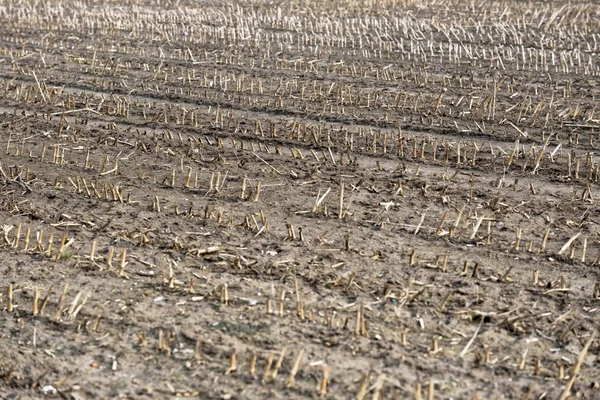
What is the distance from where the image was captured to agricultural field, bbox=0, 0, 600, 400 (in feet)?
16.5

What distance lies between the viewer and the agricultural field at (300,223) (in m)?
5.02

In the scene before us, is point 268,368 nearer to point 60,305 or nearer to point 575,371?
point 60,305

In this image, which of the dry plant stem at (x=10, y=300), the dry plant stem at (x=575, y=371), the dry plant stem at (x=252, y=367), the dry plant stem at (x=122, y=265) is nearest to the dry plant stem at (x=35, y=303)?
the dry plant stem at (x=10, y=300)

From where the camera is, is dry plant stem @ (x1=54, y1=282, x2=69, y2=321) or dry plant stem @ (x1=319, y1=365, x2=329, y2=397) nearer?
dry plant stem @ (x1=319, y1=365, x2=329, y2=397)

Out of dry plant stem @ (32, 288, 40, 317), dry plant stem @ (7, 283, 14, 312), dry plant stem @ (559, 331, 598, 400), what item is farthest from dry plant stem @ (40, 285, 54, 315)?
dry plant stem @ (559, 331, 598, 400)

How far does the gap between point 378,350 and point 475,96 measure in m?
6.04

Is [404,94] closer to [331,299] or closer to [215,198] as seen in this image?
[215,198]

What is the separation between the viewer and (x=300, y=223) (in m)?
6.99

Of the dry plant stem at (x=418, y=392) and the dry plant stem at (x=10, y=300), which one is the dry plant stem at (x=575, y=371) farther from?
the dry plant stem at (x=10, y=300)

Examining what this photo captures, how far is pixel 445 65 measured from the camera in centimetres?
1240

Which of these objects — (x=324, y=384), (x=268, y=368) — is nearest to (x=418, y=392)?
(x=324, y=384)

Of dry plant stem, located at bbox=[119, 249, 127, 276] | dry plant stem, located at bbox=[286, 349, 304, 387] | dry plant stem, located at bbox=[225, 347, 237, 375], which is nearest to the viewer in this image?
dry plant stem, located at bbox=[286, 349, 304, 387]

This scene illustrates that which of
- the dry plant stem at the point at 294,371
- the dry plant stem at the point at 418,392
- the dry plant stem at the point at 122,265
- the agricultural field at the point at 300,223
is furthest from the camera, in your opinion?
the dry plant stem at the point at 122,265

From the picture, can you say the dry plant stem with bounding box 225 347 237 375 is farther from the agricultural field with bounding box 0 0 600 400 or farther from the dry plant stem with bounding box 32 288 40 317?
the dry plant stem with bounding box 32 288 40 317
